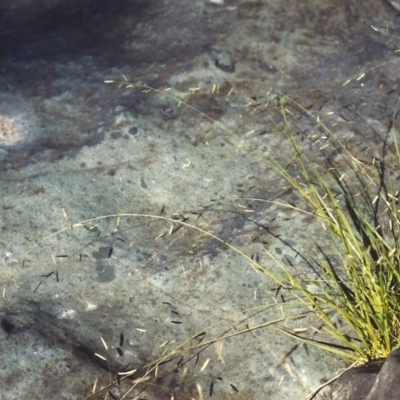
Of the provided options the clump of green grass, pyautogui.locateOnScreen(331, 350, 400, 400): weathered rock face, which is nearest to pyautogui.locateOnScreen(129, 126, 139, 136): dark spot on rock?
the clump of green grass

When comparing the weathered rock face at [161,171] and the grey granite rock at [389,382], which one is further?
the weathered rock face at [161,171]

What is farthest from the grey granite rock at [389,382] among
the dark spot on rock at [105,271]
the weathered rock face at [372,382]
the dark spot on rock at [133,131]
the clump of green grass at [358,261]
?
the dark spot on rock at [133,131]

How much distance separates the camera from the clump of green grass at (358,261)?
236cm

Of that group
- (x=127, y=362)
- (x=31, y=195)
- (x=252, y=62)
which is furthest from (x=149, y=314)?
(x=252, y=62)

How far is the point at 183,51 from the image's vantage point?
322 centimetres

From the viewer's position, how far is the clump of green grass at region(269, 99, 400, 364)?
236cm

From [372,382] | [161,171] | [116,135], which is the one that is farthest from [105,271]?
[372,382]

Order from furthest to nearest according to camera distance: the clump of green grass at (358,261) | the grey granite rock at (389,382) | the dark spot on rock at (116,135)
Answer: the dark spot on rock at (116,135), the clump of green grass at (358,261), the grey granite rock at (389,382)

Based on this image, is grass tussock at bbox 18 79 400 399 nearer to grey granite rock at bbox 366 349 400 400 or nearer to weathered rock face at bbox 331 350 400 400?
weathered rock face at bbox 331 350 400 400

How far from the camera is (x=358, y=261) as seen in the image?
2562 millimetres

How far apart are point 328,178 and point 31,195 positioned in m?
1.15

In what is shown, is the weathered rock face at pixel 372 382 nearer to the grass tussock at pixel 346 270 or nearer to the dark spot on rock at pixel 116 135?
the grass tussock at pixel 346 270

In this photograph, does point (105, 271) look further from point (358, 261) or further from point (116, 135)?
point (358, 261)

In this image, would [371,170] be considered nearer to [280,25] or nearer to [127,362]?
[280,25]
